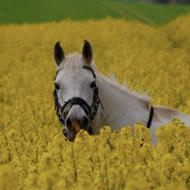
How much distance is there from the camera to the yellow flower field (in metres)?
4.32

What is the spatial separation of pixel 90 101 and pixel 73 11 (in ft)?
119

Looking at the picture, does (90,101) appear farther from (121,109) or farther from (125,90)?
(125,90)

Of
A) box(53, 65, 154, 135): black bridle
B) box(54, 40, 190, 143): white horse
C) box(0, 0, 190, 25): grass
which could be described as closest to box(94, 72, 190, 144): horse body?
box(54, 40, 190, 143): white horse

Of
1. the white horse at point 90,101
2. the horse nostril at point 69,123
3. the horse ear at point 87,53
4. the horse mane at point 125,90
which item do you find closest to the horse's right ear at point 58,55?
the white horse at point 90,101

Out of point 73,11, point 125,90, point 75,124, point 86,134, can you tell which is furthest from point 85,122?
point 73,11

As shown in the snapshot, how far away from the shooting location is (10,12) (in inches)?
1505

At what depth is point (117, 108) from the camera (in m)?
7.12

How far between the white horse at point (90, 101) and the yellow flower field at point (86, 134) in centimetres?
19

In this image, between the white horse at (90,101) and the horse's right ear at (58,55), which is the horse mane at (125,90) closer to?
the white horse at (90,101)

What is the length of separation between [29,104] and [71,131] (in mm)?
4375

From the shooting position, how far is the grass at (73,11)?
3844cm

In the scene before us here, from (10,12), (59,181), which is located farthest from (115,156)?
(10,12)

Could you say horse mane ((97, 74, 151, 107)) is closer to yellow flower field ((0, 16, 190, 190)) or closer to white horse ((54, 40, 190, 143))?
white horse ((54, 40, 190, 143))

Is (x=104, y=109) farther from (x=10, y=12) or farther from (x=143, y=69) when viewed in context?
(x=10, y=12)
